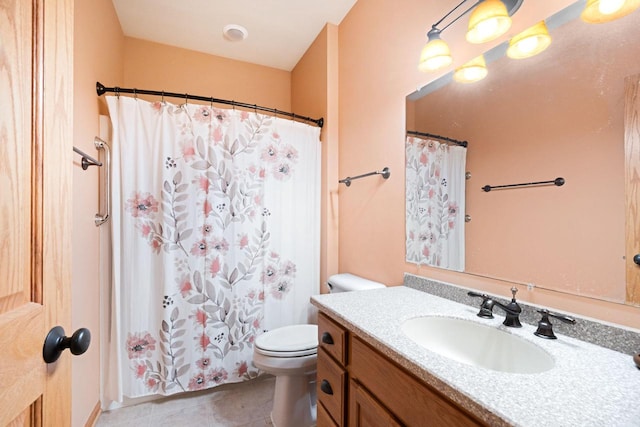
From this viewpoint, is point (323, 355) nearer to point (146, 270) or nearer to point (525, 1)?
point (146, 270)

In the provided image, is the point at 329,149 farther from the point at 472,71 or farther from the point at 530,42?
the point at 530,42

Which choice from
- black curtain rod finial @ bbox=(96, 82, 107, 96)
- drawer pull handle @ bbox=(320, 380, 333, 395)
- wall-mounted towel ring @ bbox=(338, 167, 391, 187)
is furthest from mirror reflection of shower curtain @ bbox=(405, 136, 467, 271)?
black curtain rod finial @ bbox=(96, 82, 107, 96)

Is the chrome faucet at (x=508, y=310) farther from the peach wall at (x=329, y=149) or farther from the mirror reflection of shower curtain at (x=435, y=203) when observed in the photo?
the peach wall at (x=329, y=149)

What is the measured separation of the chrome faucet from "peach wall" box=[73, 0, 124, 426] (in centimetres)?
175

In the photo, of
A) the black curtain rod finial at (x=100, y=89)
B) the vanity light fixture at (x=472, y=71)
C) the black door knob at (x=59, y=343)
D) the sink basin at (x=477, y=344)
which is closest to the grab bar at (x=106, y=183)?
the black curtain rod finial at (x=100, y=89)

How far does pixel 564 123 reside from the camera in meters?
0.89

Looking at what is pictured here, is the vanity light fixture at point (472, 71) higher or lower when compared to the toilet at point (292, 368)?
higher

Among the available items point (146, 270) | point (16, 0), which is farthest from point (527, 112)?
point (146, 270)

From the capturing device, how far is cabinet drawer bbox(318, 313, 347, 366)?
3.34 ft

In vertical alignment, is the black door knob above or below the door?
below

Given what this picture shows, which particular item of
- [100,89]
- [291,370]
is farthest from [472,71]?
[100,89]

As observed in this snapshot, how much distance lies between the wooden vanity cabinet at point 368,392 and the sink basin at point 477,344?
0.17 m

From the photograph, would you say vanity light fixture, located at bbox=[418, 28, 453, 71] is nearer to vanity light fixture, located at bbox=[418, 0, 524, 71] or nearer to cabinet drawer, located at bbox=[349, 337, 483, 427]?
vanity light fixture, located at bbox=[418, 0, 524, 71]

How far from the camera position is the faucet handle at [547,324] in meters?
0.81
